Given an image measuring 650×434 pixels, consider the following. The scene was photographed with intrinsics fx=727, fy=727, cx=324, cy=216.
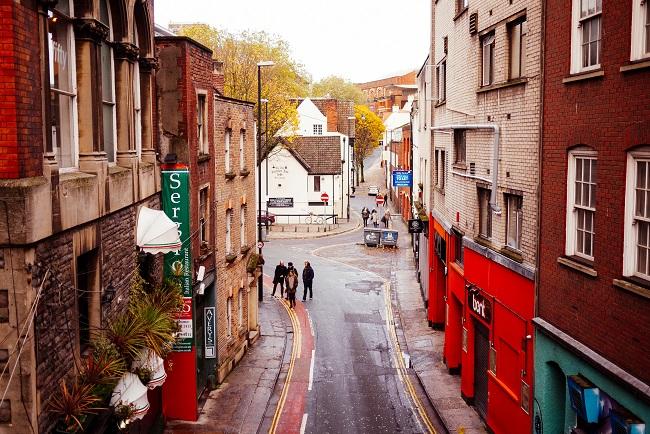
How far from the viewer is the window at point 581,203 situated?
12.7m

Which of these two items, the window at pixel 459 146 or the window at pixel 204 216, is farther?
the window at pixel 459 146

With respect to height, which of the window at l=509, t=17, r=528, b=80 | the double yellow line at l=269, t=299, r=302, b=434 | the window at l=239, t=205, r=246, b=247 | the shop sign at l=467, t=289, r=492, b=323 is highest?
the window at l=509, t=17, r=528, b=80

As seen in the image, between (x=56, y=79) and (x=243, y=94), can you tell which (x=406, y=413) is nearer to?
(x=56, y=79)

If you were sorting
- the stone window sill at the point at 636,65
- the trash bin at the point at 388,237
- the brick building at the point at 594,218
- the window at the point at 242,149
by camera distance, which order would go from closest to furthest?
the stone window sill at the point at 636,65 → the brick building at the point at 594,218 → the window at the point at 242,149 → the trash bin at the point at 388,237

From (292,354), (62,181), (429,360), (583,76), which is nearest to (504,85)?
(583,76)

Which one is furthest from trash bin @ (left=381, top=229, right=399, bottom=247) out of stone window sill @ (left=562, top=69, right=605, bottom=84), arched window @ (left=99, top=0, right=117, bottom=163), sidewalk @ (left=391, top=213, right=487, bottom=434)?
arched window @ (left=99, top=0, right=117, bottom=163)

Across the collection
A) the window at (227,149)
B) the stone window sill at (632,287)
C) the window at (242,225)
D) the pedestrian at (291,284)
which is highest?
the window at (227,149)

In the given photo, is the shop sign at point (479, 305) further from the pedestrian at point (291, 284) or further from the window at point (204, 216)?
the pedestrian at point (291, 284)

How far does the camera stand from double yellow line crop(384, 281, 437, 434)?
65.0ft

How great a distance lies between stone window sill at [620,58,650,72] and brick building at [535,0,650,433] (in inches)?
0.8

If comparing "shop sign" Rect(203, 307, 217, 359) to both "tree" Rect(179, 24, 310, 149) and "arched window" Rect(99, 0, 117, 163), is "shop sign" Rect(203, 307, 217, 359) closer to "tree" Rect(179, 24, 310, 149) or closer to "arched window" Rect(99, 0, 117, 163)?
"arched window" Rect(99, 0, 117, 163)

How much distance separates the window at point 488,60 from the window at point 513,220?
12.1 feet

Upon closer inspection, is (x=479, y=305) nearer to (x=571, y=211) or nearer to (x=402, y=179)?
(x=571, y=211)

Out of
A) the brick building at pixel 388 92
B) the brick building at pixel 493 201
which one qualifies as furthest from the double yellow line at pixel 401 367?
the brick building at pixel 388 92
